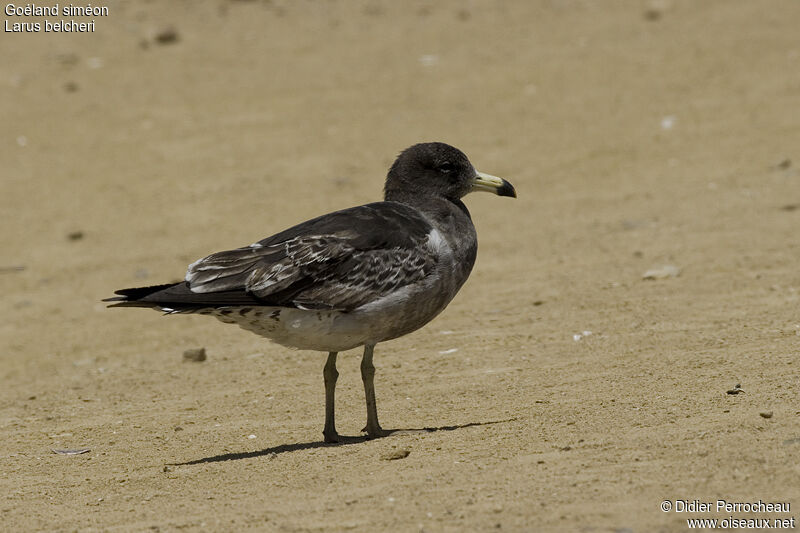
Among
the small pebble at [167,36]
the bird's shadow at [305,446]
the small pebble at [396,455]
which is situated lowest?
the small pebble at [396,455]

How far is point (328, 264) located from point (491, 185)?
5.32 ft

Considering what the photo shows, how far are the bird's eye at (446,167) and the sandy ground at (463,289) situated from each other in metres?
Answer: 1.54

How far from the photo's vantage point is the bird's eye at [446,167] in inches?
328

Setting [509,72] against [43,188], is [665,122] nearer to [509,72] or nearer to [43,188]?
[509,72]

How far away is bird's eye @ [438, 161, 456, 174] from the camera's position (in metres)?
8.32

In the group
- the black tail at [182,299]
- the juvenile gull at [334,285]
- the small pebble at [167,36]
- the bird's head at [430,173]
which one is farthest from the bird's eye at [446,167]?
the small pebble at [167,36]

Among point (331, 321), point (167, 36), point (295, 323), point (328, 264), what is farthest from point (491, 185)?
point (167, 36)

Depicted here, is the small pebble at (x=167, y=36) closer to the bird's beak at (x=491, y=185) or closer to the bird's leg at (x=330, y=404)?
the bird's beak at (x=491, y=185)

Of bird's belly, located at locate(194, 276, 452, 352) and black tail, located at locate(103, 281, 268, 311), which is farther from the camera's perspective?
bird's belly, located at locate(194, 276, 452, 352)

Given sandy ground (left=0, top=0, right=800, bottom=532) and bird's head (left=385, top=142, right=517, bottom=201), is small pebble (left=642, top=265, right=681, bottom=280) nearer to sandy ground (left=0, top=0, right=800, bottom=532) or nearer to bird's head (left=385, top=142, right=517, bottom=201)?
sandy ground (left=0, top=0, right=800, bottom=532)

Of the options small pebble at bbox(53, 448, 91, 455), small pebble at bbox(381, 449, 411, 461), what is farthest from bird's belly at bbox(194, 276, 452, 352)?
small pebble at bbox(53, 448, 91, 455)

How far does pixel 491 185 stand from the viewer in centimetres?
857

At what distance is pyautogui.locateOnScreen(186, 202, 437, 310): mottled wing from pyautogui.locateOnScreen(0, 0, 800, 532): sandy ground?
941 mm

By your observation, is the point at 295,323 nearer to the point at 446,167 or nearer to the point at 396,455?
the point at 396,455
